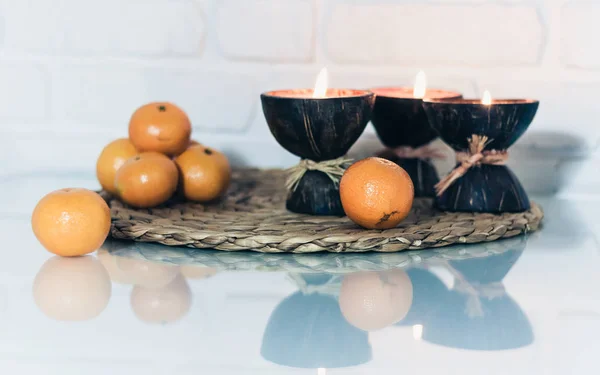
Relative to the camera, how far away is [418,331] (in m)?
0.60

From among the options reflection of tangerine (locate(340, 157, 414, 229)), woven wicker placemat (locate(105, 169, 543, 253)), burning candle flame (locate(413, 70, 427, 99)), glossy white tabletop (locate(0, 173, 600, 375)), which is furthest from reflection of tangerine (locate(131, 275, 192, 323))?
burning candle flame (locate(413, 70, 427, 99))

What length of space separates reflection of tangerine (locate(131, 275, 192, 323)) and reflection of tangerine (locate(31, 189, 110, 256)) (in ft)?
0.38

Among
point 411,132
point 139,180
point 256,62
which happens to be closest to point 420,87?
point 411,132

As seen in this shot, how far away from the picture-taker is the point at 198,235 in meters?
0.81

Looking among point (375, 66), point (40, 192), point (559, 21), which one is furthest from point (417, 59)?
point (40, 192)

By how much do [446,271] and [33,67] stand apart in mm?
845

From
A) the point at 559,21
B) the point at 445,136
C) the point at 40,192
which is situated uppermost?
the point at 559,21

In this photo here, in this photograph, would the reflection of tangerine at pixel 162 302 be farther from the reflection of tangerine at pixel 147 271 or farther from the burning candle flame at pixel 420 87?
the burning candle flame at pixel 420 87

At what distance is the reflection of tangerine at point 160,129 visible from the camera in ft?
3.25

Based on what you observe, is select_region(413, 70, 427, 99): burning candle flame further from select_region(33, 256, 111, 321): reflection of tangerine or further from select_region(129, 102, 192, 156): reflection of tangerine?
select_region(33, 256, 111, 321): reflection of tangerine

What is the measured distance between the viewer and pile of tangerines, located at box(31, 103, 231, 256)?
0.79m

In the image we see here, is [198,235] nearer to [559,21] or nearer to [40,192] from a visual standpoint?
[40,192]

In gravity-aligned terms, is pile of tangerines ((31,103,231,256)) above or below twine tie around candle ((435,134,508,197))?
below

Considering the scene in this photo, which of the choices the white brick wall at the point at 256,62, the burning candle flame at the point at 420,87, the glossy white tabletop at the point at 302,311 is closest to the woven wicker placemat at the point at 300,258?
the glossy white tabletop at the point at 302,311
